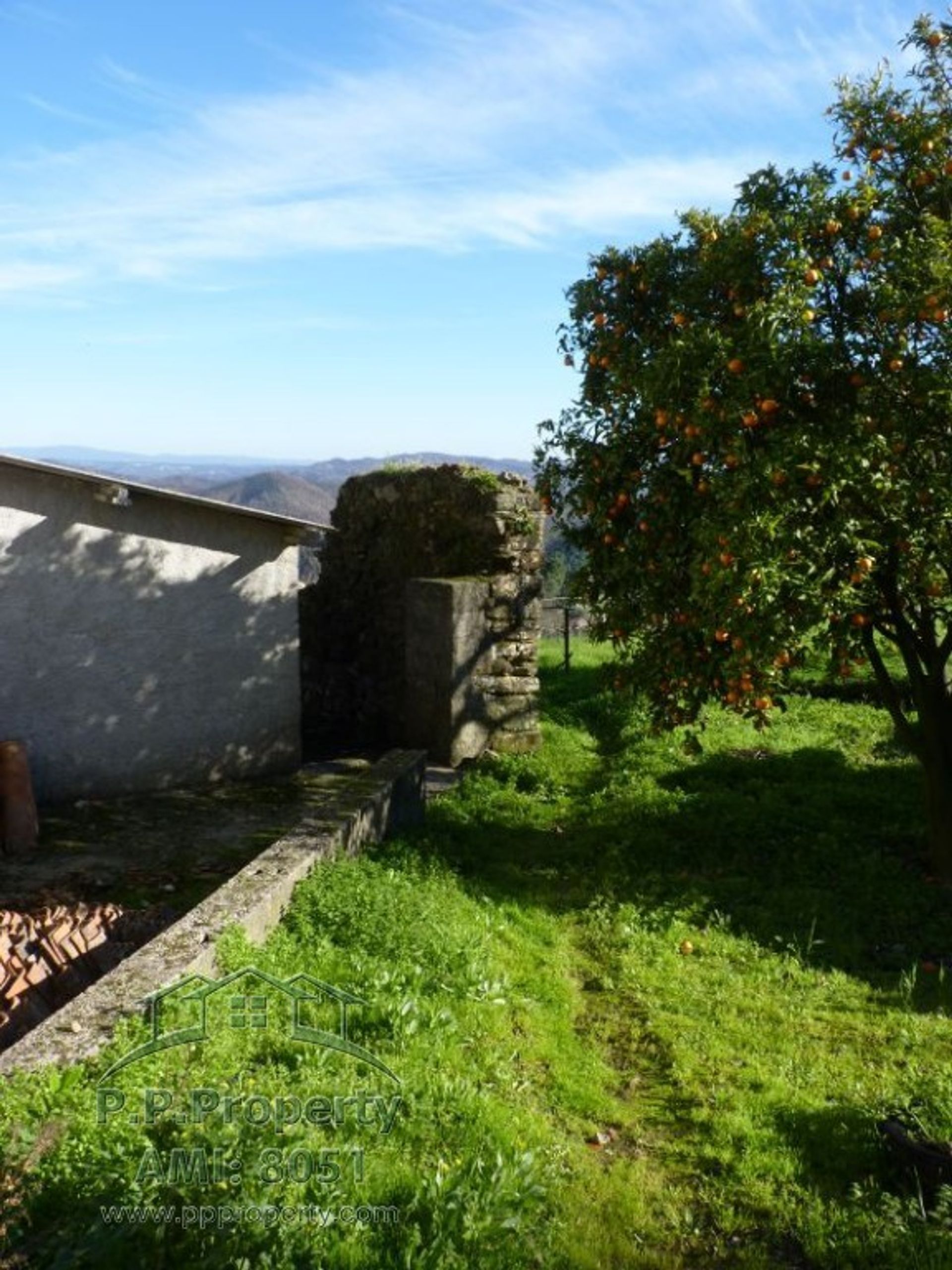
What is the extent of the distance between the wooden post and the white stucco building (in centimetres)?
72

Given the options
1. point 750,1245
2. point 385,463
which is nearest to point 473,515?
point 385,463

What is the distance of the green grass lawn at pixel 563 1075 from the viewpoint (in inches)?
152

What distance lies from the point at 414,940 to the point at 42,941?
8.04 feet

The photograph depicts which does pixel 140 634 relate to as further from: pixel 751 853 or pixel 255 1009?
pixel 751 853

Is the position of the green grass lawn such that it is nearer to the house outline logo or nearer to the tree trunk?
the house outline logo

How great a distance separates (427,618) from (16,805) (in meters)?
5.48

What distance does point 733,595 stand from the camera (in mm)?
7312

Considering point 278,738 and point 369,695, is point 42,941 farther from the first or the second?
point 369,695

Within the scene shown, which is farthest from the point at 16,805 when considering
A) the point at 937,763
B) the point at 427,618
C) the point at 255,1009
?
the point at 937,763

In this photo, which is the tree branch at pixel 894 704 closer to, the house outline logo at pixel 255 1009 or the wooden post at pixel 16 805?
the house outline logo at pixel 255 1009

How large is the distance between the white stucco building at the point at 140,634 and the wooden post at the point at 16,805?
719mm

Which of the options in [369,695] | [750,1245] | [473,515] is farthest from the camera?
[369,695]

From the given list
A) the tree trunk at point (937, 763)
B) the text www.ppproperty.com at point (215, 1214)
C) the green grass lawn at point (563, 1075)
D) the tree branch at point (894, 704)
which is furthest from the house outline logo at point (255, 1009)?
the tree trunk at point (937, 763)

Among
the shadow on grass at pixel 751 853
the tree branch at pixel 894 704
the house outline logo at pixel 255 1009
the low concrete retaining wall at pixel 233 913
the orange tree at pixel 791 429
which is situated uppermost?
the orange tree at pixel 791 429
